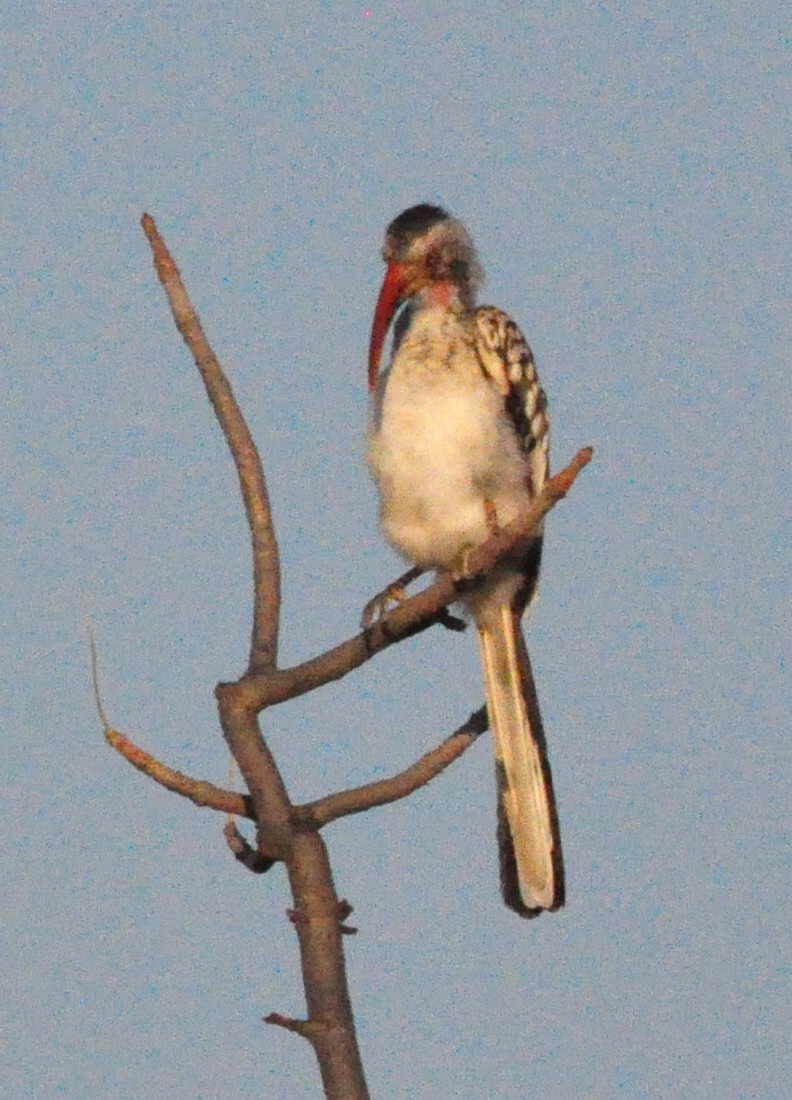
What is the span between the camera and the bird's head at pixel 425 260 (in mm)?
5457

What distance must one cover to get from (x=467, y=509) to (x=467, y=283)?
980 millimetres

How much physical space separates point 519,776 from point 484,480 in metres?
0.80

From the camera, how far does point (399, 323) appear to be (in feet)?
17.8

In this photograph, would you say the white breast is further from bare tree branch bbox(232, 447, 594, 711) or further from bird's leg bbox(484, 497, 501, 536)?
bare tree branch bbox(232, 447, 594, 711)

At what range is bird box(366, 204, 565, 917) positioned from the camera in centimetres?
479

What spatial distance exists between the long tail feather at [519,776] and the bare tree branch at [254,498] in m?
1.49

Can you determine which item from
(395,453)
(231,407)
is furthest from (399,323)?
(231,407)

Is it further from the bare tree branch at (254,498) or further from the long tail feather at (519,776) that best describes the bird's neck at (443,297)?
the bare tree branch at (254,498)

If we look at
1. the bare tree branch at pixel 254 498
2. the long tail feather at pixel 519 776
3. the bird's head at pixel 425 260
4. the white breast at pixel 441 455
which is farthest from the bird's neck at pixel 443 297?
the bare tree branch at pixel 254 498

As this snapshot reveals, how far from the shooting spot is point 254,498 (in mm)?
3322

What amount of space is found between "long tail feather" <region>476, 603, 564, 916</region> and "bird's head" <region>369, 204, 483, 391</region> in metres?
0.98

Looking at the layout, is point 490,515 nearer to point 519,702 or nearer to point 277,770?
point 519,702

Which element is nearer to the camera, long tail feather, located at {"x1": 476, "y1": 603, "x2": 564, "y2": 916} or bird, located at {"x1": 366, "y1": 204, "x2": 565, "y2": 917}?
long tail feather, located at {"x1": 476, "y1": 603, "x2": 564, "y2": 916}

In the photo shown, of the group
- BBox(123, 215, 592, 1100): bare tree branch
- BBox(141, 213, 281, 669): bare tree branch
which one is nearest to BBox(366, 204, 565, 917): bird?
BBox(123, 215, 592, 1100): bare tree branch
